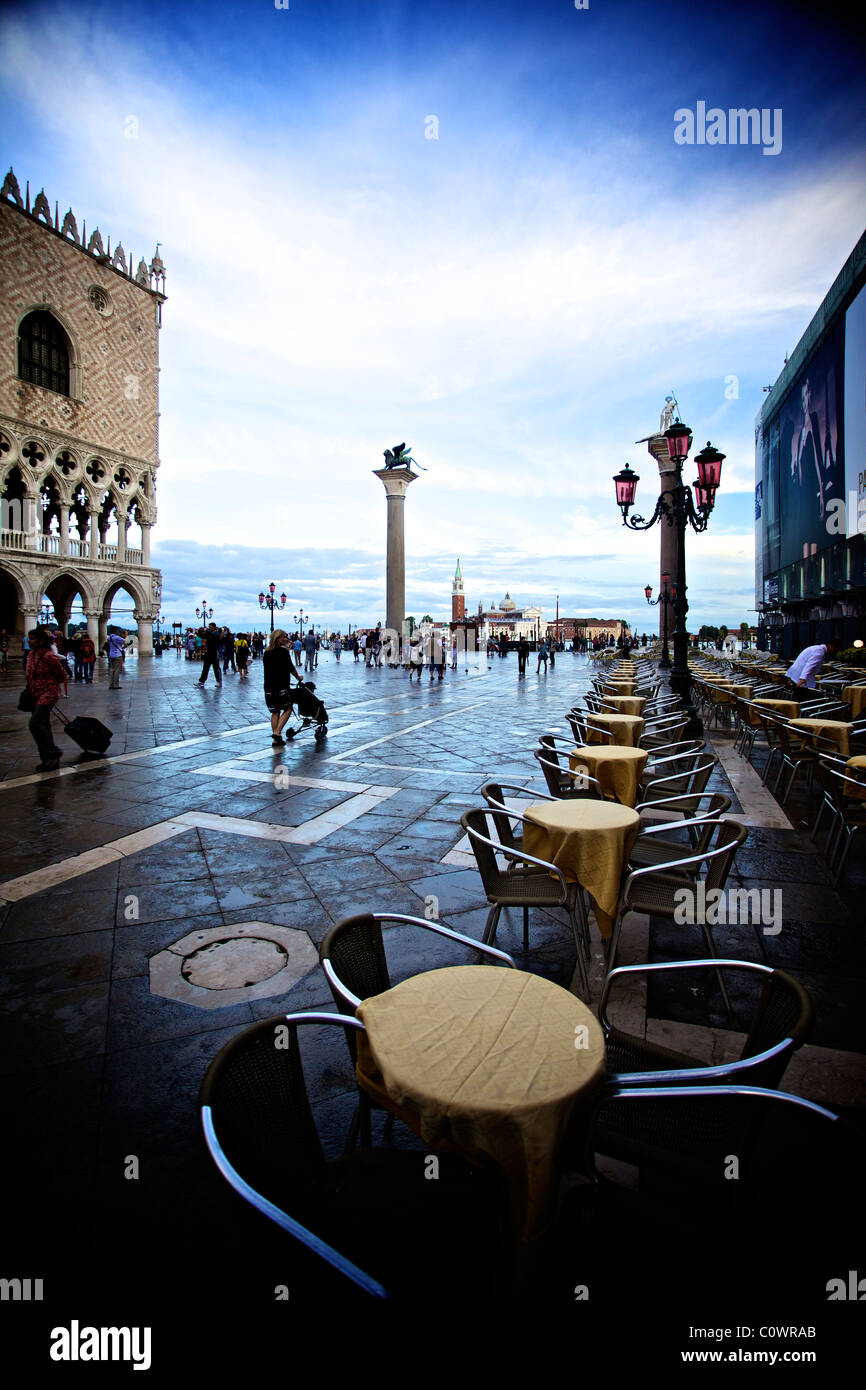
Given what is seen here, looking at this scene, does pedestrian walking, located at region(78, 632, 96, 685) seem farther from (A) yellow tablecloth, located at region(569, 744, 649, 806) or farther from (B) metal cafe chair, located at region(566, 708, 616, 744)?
(A) yellow tablecloth, located at region(569, 744, 649, 806)

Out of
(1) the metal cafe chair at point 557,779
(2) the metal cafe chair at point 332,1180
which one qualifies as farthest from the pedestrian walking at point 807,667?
(2) the metal cafe chair at point 332,1180

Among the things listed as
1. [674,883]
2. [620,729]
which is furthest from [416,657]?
[674,883]

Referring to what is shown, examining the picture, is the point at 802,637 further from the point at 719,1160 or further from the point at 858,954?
the point at 719,1160

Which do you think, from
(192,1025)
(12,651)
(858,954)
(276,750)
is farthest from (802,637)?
(12,651)

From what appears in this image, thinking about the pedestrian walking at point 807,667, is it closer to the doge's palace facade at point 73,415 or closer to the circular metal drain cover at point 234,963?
the circular metal drain cover at point 234,963

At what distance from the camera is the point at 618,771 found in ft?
12.9

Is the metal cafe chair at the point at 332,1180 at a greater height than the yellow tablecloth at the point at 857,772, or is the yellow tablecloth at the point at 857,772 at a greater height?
the yellow tablecloth at the point at 857,772

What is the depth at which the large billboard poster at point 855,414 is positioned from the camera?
18641 mm

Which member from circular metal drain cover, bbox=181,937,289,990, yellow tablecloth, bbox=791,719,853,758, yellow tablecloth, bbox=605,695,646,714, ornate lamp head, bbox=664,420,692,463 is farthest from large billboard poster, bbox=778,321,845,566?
circular metal drain cover, bbox=181,937,289,990

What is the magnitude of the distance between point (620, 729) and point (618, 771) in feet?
3.87

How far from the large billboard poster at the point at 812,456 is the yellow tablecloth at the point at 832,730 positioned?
20.0m

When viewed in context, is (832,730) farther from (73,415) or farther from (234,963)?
(73,415)
